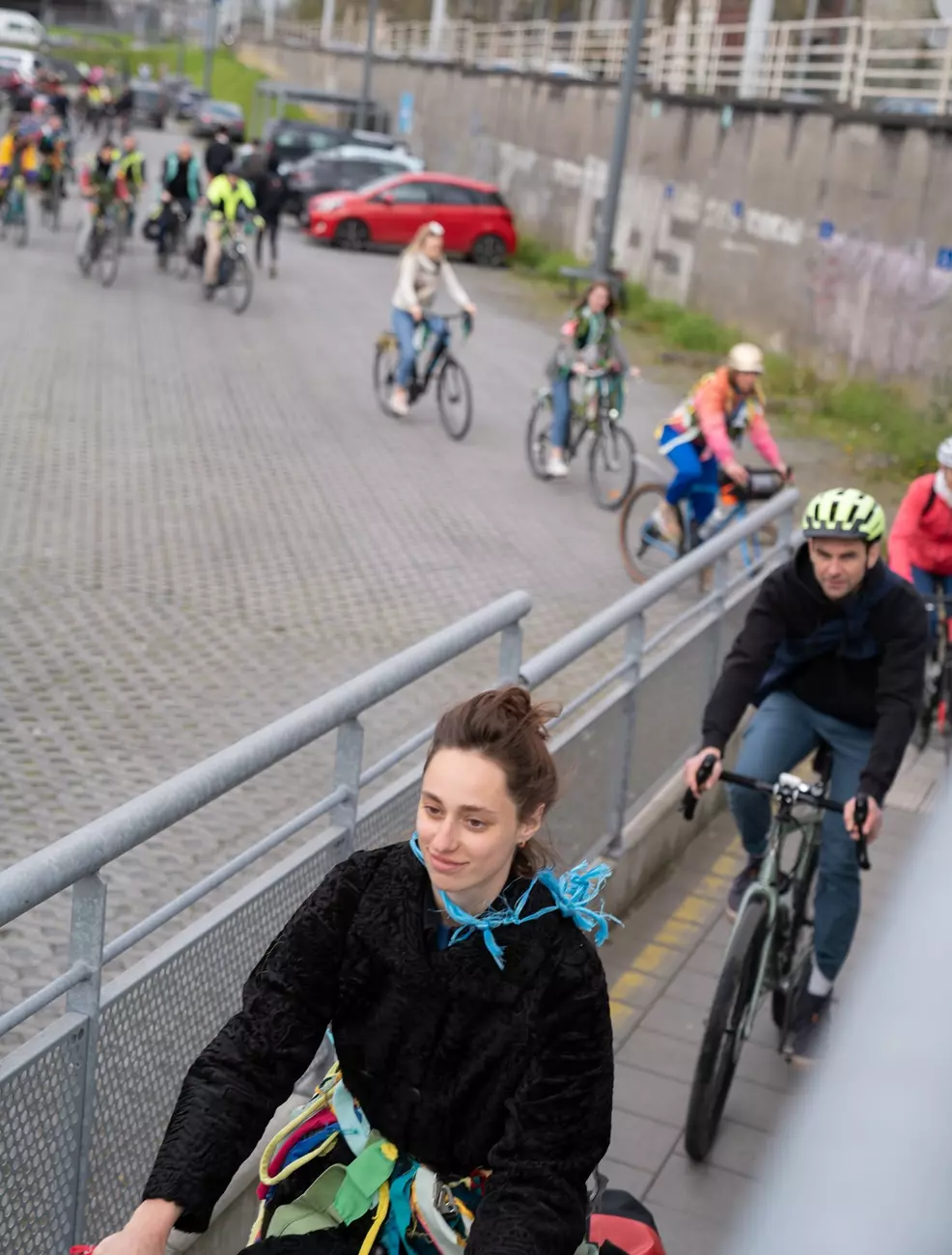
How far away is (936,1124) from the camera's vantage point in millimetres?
724

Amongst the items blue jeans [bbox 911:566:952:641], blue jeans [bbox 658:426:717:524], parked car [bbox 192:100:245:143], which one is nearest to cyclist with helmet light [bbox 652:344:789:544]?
blue jeans [bbox 658:426:717:524]

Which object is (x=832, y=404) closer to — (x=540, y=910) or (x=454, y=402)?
(x=454, y=402)

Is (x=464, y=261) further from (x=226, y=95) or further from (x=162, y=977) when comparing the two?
(x=226, y=95)

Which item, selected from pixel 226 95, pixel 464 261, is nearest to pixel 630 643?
pixel 464 261

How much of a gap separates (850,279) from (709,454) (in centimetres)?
1229

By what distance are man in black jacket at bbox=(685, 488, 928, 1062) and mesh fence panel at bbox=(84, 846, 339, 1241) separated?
1673 mm

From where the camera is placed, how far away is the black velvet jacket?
2.51 metres

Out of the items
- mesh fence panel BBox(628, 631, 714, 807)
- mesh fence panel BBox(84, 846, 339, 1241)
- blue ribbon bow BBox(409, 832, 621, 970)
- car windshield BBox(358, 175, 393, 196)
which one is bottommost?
mesh fence panel BBox(628, 631, 714, 807)

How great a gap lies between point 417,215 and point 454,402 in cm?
1753

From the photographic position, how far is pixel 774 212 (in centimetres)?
2550

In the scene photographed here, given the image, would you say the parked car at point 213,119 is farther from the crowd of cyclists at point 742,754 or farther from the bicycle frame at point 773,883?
the bicycle frame at point 773,883

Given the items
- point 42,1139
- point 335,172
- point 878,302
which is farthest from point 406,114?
point 42,1139

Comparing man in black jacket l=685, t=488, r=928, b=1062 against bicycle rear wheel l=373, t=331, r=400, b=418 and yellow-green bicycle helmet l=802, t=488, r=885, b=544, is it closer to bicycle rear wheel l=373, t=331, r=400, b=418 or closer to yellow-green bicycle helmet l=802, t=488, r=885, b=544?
yellow-green bicycle helmet l=802, t=488, r=885, b=544

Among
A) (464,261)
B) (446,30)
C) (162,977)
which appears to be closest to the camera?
(162,977)
